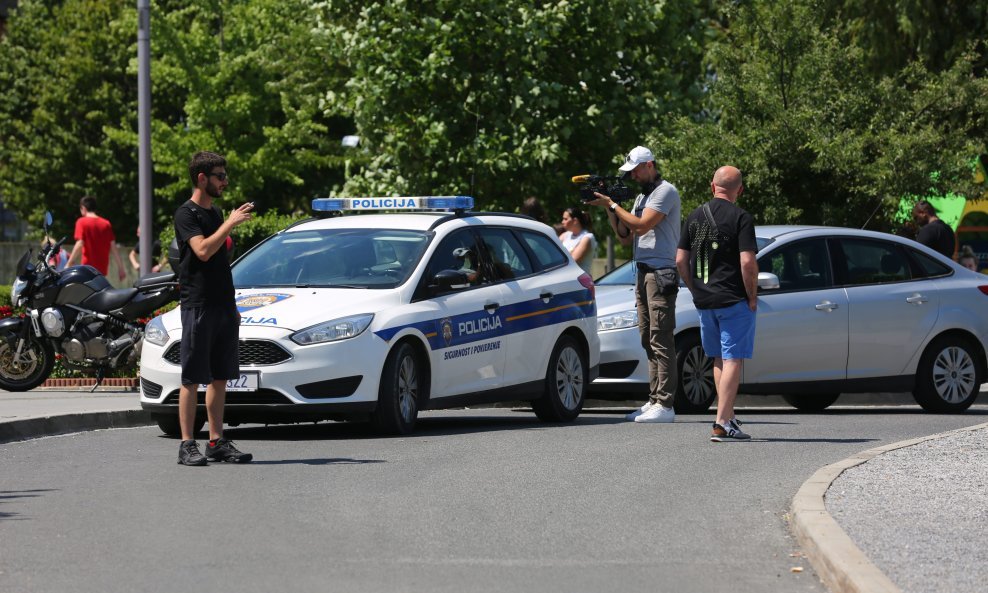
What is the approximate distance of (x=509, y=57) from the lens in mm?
25516

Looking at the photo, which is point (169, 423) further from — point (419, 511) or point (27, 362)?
point (27, 362)

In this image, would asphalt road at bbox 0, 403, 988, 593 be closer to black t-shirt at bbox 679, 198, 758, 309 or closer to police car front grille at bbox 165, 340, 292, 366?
police car front grille at bbox 165, 340, 292, 366

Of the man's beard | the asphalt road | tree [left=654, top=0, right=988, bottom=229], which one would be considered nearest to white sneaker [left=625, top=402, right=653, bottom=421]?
the asphalt road

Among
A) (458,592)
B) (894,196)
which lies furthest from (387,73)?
(458,592)

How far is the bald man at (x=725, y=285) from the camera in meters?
11.4

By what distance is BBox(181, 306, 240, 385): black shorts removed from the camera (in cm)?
1005

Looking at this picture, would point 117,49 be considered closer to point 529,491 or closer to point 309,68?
point 309,68

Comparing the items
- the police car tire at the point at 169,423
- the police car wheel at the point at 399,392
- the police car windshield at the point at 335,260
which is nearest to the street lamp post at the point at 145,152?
the police car windshield at the point at 335,260

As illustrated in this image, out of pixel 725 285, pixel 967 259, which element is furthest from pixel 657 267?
pixel 967 259

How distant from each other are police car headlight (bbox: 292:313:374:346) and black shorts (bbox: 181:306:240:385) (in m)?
1.22

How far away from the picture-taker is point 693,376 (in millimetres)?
14461

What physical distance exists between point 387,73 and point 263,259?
493 inches

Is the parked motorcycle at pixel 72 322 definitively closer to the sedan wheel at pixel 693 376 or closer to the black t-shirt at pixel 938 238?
the sedan wheel at pixel 693 376

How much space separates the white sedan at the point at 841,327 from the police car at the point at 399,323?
0.74 meters
